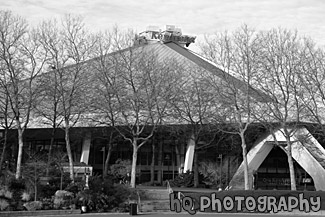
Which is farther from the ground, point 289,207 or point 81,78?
point 81,78

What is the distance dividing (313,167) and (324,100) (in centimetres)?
1262

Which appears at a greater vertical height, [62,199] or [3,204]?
[62,199]

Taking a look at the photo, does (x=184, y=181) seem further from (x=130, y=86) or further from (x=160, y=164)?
(x=130, y=86)

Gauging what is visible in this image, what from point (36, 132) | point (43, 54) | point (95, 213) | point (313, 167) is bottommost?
point (95, 213)

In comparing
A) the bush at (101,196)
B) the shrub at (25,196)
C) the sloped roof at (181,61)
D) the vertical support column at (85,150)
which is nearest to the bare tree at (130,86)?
the sloped roof at (181,61)

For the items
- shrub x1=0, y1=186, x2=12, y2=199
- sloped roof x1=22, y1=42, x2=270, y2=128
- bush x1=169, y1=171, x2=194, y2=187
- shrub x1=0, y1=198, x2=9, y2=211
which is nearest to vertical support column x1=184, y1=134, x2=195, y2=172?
bush x1=169, y1=171, x2=194, y2=187

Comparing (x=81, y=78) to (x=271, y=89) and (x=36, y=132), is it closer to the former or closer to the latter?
(x=271, y=89)

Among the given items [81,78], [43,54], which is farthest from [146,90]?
[43,54]

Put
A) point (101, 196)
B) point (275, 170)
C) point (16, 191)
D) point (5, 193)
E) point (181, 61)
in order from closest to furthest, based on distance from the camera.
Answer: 1. point (5, 193)
2. point (16, 191)
3. point (101, 196)
4. point (181, 61)
5. point (275, 170)

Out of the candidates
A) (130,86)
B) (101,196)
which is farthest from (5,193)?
(130,86)

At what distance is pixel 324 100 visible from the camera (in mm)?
42312

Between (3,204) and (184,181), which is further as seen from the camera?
(184,181)

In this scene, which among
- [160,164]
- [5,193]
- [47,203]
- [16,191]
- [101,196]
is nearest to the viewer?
[5,193]

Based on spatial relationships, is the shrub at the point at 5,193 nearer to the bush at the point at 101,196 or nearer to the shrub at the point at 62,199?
the shrub at the point at 62,199
